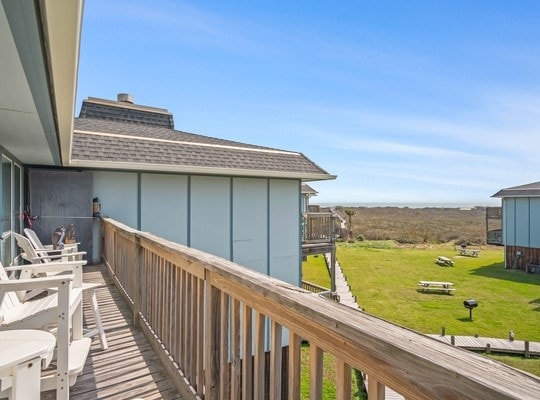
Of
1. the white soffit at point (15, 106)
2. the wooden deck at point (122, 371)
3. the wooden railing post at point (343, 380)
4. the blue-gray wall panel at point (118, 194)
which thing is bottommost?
the wooden deck at point (122, 371)

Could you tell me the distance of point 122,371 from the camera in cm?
273

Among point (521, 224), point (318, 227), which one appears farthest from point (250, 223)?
point (521, 224)

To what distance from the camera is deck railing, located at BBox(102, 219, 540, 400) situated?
0.69m

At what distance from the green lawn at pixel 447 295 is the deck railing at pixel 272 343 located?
8897mm

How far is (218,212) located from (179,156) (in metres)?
1.74

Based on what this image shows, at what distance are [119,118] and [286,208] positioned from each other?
26.3ft

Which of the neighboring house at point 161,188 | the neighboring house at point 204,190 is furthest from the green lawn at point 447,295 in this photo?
the neighboring house at point 161,188

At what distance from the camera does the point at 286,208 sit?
9.53 metres

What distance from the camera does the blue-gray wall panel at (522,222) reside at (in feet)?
60.7

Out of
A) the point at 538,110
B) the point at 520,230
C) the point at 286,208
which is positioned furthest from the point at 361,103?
the point at 286,208

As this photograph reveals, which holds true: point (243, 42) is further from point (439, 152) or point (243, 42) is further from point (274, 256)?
point (439, 152)

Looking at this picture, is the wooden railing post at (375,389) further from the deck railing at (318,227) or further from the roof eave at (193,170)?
the deck railing at (318,227)

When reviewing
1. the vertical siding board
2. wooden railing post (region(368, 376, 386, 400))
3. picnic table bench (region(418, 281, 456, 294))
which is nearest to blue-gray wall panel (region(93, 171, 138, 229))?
wooden railing post (region(368, 376, 386, 400))

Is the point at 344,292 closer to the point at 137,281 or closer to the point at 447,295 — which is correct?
the point at 447,295
